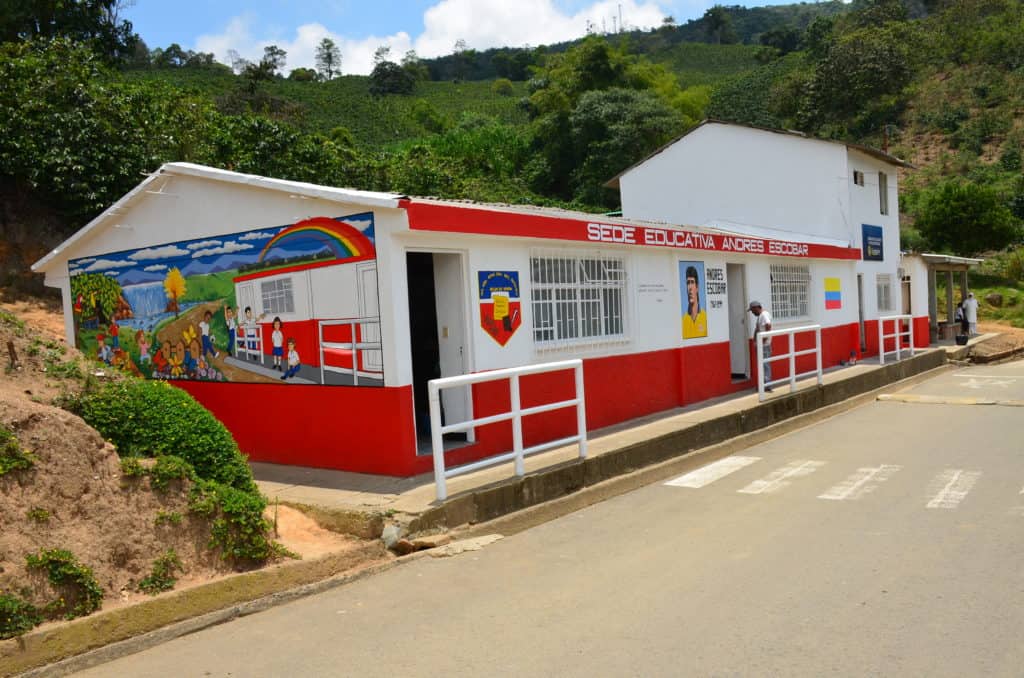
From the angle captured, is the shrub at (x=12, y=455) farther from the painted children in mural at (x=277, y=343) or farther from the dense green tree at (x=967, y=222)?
the dense green tree at (x=967, y=222)

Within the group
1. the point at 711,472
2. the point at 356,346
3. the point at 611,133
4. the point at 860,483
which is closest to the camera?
the point at 356,346

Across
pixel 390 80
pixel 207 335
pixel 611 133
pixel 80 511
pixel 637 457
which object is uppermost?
pixel 390 80

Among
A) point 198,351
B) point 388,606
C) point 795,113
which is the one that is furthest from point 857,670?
point 795,113

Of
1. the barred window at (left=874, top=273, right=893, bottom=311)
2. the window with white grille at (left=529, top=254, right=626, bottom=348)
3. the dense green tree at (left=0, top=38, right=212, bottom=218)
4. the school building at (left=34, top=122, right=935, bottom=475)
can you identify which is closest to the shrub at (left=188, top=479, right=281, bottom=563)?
the school building at (left=34, top=122, right=935, bottom=475)

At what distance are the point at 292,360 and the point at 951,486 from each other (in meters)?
6.84

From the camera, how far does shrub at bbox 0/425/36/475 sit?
16.7ft

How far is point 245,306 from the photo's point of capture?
948 cm

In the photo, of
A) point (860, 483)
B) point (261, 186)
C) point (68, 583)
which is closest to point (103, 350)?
point (261, 186)

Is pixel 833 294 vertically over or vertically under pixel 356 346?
over

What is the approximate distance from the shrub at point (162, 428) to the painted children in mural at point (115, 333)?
4757 millimetres

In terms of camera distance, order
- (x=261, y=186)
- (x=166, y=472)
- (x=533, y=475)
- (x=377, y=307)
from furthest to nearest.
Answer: (x=261, y=186) < (x=377, y=307) < (x=533, y=475) < (x=166, y=472)

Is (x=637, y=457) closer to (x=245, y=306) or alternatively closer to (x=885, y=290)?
(x=245, y=306)

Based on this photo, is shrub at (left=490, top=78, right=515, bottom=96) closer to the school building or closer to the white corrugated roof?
the school building

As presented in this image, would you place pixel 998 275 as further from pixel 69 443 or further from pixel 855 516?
pixel 69 443
